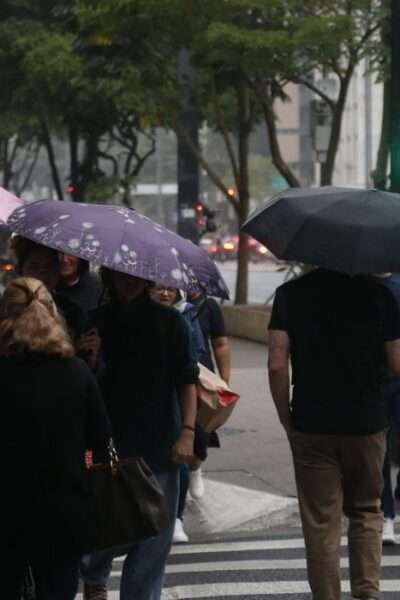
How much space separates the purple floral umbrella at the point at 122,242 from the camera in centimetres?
620

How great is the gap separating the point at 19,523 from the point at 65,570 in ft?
0.78

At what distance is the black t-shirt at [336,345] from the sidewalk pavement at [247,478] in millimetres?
3457

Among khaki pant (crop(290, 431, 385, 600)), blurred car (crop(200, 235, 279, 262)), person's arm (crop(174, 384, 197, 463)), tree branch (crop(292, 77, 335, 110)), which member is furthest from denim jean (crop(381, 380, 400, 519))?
blurred car (crop(200, 235, 279, 262))

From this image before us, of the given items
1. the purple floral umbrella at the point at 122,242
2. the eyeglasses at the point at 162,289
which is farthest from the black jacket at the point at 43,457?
the eyeglasses at the point at 162,289

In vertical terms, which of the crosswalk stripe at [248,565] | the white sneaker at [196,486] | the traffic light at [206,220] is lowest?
the traffic light at [206,220]

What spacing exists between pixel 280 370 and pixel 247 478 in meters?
5.27

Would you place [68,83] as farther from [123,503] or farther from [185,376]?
[123,503]

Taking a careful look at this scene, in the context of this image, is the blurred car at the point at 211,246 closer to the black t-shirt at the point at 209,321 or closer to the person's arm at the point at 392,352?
the black t-shirt at the point at 209,321

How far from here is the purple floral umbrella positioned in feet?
20.4

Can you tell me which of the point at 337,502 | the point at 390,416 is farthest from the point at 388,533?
the point at 337,502

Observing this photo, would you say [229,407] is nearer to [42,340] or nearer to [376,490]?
[376,490]

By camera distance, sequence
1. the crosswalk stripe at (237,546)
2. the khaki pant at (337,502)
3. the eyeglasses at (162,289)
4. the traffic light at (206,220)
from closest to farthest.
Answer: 1. the khaki pant at (337,502)
2. the eyeglasses at (162,289)
3. the crosswalk stripe at (237,546)
4. the traffic light at (206,220)

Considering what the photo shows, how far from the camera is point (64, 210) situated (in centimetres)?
657

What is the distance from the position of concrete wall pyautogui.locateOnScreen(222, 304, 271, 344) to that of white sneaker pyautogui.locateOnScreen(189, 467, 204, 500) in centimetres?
1370
